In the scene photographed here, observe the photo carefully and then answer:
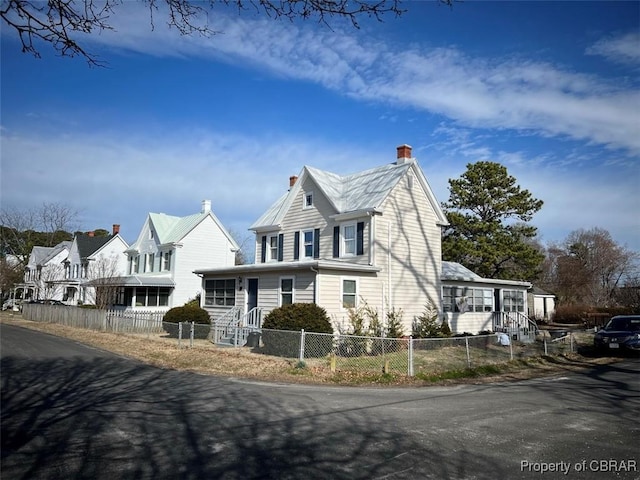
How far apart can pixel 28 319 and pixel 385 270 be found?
30.8 m

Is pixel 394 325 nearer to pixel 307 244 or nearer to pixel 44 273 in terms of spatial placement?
pixel 307 244

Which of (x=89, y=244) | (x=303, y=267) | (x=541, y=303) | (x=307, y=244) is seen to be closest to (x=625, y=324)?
(x=303, y=267)

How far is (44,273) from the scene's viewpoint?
53594mm

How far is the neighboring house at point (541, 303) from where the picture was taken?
4844cm

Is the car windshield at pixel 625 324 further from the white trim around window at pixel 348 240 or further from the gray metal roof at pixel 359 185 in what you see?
the white trim around window at pixel 348 240

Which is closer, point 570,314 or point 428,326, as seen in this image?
point 428,326

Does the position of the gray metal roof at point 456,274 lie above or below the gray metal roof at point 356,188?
below

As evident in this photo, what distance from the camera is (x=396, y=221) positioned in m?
23.6

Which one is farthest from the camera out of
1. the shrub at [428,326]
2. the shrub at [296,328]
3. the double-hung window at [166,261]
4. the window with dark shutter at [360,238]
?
the double-hung window at [166,261]

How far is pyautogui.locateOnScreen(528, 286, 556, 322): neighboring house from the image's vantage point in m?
48.4

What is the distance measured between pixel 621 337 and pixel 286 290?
1438cm

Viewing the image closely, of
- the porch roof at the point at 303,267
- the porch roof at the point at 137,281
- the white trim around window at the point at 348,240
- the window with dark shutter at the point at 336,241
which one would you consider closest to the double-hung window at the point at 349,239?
the white trim around window at the point at 348,240

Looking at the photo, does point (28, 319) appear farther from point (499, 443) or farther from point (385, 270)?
point (499, 443)

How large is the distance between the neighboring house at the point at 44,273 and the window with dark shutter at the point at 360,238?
39.1 metres
